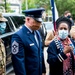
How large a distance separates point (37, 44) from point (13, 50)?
403 millimetres

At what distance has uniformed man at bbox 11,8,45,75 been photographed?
4.08m

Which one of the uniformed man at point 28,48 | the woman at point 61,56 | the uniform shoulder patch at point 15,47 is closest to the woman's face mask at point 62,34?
the woman at point 61,56

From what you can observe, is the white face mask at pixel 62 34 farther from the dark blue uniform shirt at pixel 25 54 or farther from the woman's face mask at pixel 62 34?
the dark blue uniform shirt at pixel 25 54

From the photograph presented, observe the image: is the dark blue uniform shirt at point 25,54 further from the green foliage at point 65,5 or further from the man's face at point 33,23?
the green foliage at point 65,5

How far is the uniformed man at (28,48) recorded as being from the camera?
161 inches

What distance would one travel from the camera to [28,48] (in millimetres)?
4156

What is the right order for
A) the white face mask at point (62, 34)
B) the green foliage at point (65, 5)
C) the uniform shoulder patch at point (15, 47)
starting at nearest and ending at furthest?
the uniform shoulder patch at point (15, 47) < the white face mask at point (62, 34) < the green foliage at point (65, 5)

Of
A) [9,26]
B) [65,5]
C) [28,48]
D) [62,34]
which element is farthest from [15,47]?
[65,5]

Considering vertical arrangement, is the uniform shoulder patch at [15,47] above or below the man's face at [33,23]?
below

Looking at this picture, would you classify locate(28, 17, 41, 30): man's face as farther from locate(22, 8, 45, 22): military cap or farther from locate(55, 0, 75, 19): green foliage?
locate(55, 0, 75, 19): green foliage

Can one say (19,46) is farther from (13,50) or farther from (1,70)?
(1,70)

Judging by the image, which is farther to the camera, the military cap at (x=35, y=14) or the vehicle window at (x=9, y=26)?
the vehicle window at (x=9, y=26)

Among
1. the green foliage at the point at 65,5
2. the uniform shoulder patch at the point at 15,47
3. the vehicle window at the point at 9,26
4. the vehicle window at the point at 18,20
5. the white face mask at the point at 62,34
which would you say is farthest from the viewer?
the green foliage at the point at 65,5

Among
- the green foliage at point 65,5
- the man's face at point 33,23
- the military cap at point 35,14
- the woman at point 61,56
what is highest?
the green foliage at point 65,5
